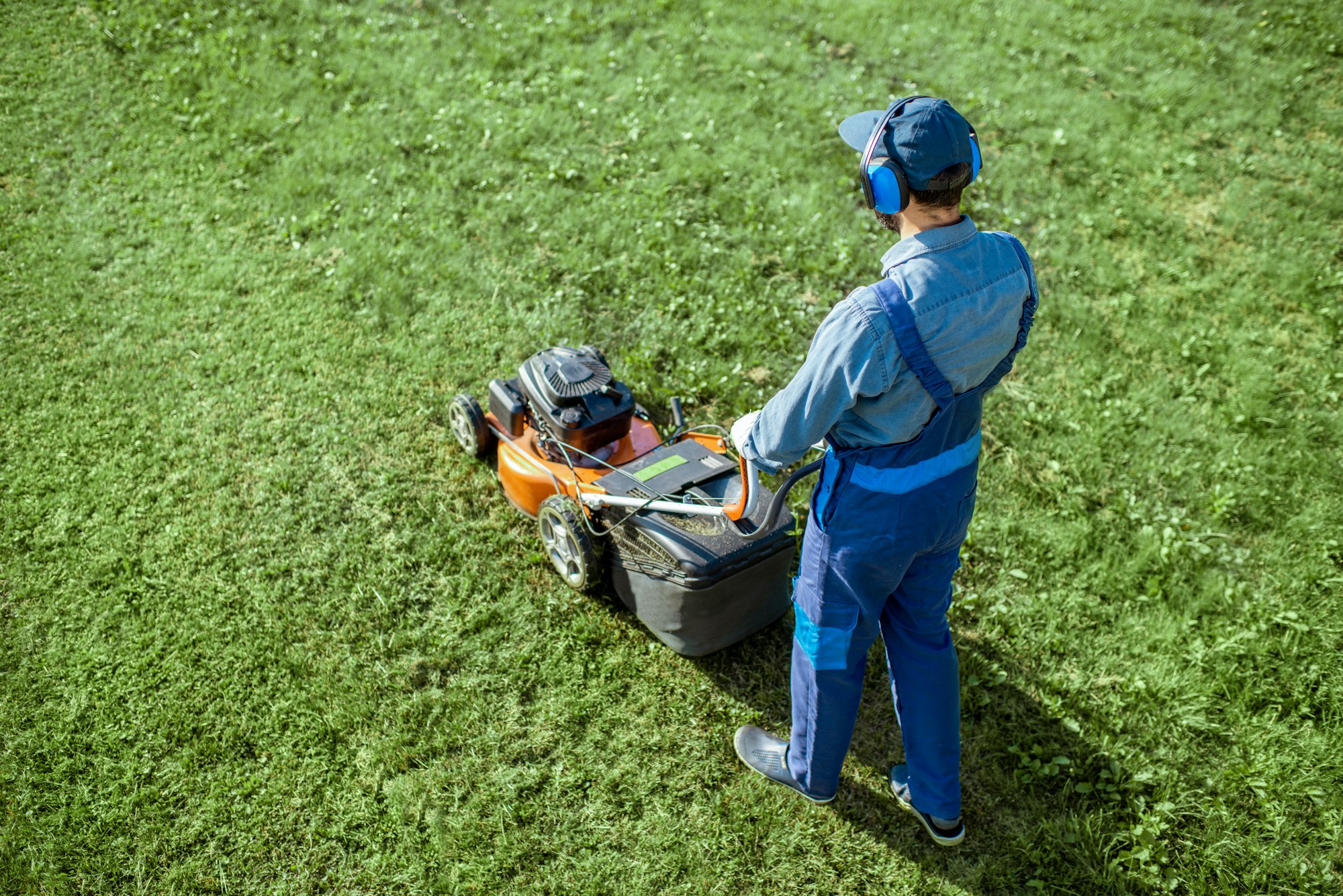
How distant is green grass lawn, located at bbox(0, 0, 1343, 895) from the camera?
2986mm

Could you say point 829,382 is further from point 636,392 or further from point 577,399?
point 636,392

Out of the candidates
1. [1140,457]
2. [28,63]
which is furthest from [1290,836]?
[28,63]

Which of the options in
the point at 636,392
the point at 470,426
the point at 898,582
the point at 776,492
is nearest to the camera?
the point at 898,582

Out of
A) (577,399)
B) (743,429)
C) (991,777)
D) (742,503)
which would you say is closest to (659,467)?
(577,399)

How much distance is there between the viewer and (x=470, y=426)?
406cm

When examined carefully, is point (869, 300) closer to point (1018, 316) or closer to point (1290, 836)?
point (1018, 316)

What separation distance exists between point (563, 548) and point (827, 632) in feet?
4.49

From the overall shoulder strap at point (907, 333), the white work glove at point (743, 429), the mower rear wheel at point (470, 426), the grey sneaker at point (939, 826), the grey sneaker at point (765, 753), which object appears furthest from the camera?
the mower rear wheel at point (470, 426)

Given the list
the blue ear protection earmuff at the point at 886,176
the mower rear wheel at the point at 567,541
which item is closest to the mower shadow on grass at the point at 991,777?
the mower rear wheel at the point at 567,541

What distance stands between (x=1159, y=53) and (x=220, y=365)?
301 inches

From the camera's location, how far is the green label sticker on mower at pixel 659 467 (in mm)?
3354

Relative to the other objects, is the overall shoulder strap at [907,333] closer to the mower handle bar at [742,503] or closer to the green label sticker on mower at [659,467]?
the mower handle bar at [742,503]

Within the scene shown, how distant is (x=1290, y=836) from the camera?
298cm

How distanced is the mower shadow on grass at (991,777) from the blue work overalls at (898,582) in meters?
0.21
